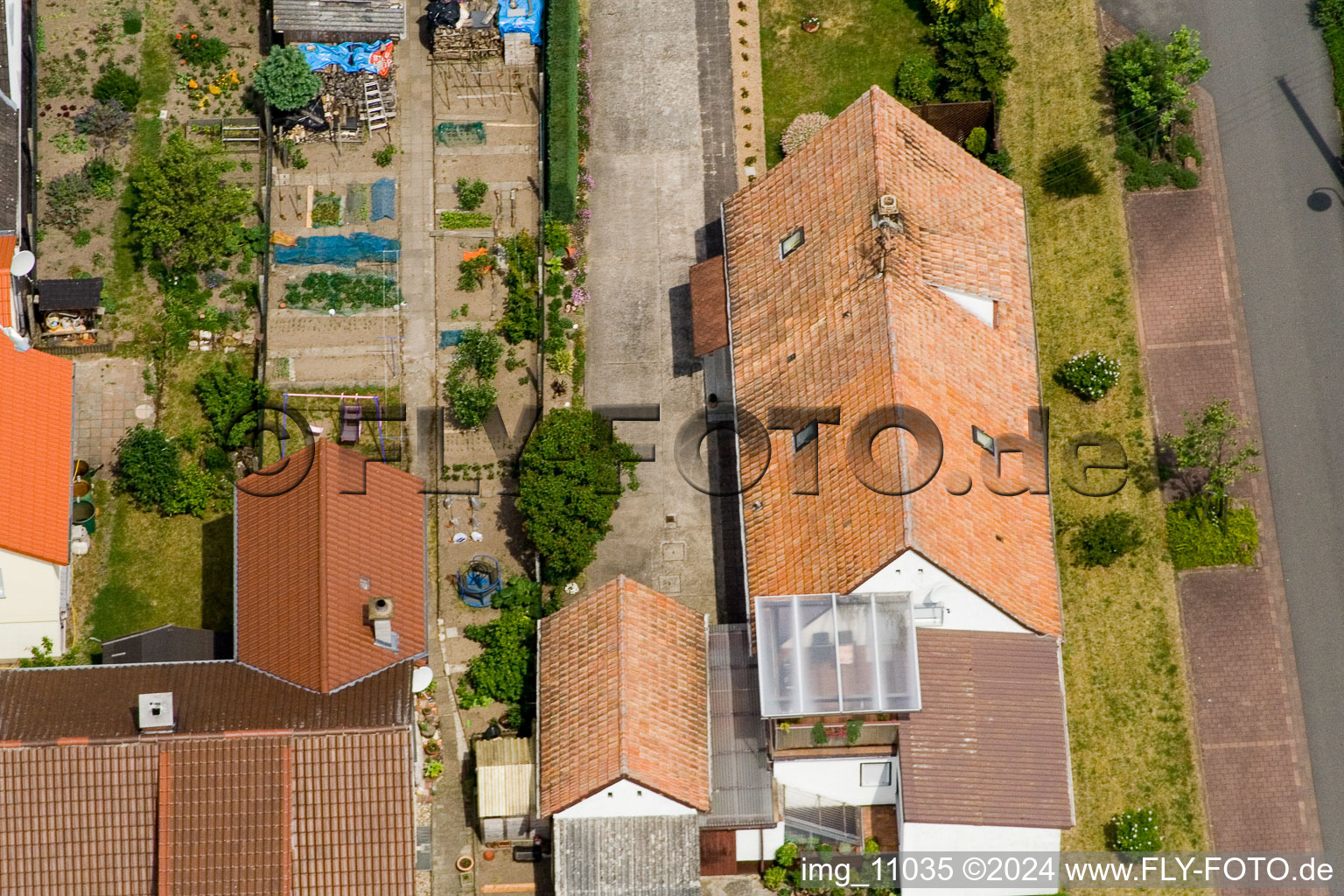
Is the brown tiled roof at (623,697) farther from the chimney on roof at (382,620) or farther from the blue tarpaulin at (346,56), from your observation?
the blue tarpaulin at (346,56)

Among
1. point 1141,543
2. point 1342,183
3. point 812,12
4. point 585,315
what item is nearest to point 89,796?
point 585,315

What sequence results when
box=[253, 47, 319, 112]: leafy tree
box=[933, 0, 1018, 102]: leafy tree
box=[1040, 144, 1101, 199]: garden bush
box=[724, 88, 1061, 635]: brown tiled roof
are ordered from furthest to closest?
box=[933, 0, 1018, 102]: leafy tree → box=[1040, 144, 1101, 199]: garden bush → box=[253, 47, 319, 112]: leafy tree → box=[724, 88, 1061, 635]: brown tiled roof

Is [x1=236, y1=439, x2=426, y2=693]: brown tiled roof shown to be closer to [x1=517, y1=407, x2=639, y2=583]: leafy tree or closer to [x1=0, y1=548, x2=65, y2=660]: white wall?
[x1=517, y1=407, x2=639, y2=583]: leafy tree

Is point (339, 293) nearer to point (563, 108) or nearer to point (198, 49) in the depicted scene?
point (563, 108)

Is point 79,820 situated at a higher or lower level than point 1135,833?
higher

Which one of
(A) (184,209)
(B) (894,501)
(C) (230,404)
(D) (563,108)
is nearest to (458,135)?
(D) (563,108)

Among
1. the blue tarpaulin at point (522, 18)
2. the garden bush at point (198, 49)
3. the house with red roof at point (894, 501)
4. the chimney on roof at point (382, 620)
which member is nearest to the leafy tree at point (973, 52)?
the house with red roof at point (894, 501)

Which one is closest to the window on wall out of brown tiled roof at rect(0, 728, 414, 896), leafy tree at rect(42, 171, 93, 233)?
brown tiled roof at rect(0, 728, 414, 896)

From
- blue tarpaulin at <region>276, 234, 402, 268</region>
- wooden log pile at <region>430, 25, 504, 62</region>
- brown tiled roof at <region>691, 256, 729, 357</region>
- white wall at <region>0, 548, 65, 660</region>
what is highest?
wooden log pile at <region>430, 25, 504, 62</region>
